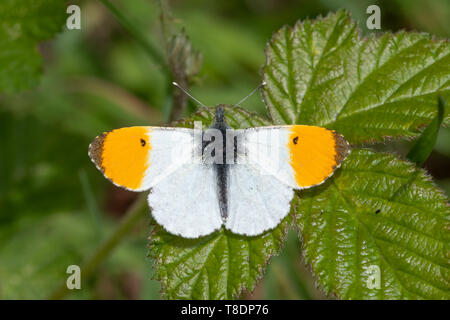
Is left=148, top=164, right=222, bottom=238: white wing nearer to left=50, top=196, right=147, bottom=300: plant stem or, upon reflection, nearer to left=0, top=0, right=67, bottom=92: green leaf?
left=50, top=196, right=147, bottom=300: plant stem

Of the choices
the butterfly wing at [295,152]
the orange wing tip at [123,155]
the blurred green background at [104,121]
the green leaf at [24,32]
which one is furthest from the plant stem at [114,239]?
the green leaf at [24,32]

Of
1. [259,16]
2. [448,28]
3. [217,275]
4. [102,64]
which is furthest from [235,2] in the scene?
[217,275]

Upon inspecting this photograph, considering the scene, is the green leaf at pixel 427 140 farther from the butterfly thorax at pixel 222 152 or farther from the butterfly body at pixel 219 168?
the butterfly thorax at pixel 222 152

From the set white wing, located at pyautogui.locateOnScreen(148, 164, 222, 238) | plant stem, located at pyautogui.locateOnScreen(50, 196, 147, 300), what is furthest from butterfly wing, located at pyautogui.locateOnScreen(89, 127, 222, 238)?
plant stem, located at pyautogui.locateOnScreen(50, 196, 147, 300)

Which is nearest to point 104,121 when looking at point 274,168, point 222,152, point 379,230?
point 222,152

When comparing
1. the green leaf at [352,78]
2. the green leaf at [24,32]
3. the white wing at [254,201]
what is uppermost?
the green leaf at [24,32]
